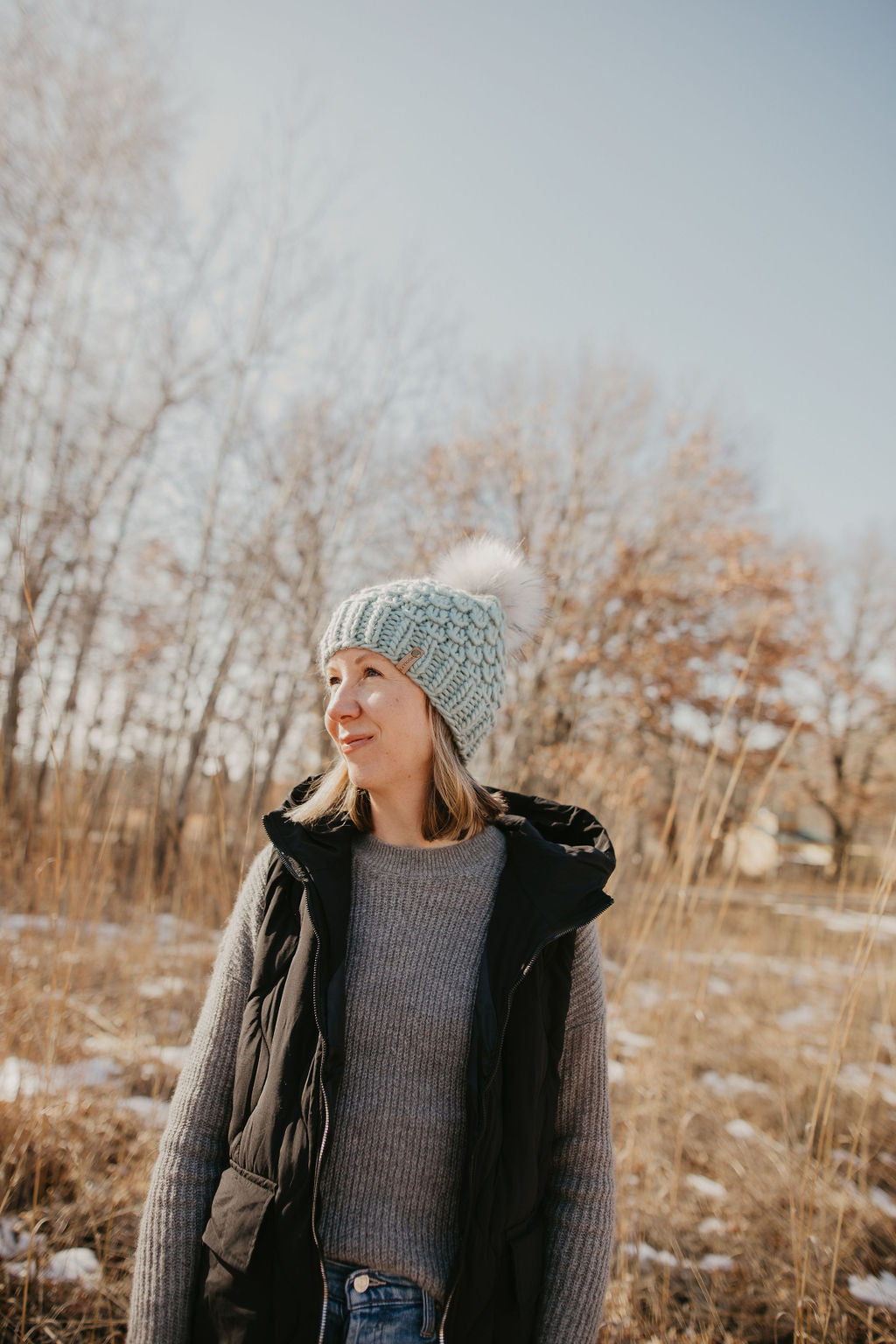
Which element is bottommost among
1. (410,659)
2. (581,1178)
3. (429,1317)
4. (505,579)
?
(429,1317)

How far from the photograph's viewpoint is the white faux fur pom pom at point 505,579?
1.60 metres

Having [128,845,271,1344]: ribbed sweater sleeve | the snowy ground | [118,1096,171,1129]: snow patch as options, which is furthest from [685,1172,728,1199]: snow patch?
[128,845,271,1344]: ribbed sweater sleeve

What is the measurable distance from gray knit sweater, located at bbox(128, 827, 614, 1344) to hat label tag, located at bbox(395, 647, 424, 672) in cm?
41

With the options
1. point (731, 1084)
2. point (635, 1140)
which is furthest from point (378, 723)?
point (731, 1084)

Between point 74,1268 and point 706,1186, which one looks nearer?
point 74,1268

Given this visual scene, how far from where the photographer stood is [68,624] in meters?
9.12

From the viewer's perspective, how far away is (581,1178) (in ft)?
3.71

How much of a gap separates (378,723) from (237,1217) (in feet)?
2.50

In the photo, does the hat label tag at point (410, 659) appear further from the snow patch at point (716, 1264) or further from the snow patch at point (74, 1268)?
the snow patch at point (716, 1264)

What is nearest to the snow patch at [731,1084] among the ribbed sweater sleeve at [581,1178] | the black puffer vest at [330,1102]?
the ribbed sweater sleeve at [581,1178]

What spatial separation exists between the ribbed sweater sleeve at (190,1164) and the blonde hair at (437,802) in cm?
21

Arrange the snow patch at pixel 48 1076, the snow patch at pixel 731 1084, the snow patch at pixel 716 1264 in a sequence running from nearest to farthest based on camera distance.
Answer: the snow patch at pixel 48 1076 < the snow patch at pixel 716 1264 < the snow patch at pixel 731 1084

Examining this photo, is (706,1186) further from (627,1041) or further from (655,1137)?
(627,1041)

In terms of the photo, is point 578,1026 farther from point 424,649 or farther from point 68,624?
point 68,624
